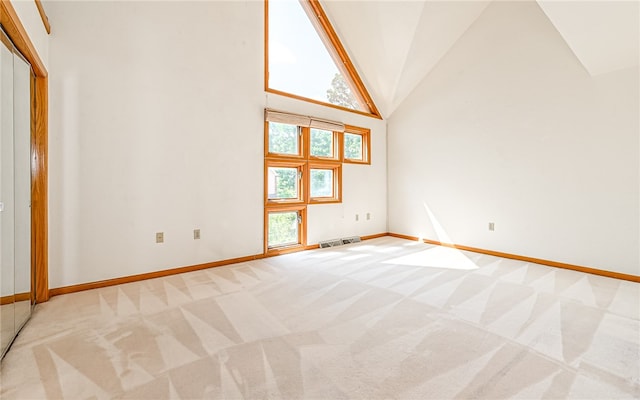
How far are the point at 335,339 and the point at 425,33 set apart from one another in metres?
4.16

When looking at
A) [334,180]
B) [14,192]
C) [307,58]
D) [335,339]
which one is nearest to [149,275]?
[14,192]

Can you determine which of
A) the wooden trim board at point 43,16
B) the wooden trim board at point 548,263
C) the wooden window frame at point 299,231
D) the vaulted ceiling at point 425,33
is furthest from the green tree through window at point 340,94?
the wooden trim board at point 43,16

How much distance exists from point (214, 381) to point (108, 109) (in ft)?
8.92

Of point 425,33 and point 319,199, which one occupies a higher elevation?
point 425,33

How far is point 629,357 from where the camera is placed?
1.68 m

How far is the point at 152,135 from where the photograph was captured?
10.1 ft

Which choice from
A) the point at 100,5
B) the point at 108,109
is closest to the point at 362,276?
the point at 108,109

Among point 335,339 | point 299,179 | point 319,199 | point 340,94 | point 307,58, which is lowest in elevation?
point 335,339

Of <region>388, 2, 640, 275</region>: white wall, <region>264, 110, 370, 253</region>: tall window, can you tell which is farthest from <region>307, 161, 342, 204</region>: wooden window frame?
<region>388, 2, 640, 275</region>: white wall

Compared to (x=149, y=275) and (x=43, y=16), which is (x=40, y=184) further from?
(x=43, y=16)

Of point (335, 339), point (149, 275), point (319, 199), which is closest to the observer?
point (335, 339)

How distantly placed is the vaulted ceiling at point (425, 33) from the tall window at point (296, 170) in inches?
43.3

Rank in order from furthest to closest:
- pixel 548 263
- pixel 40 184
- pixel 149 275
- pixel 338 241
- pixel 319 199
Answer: pixel 338 241, pixel 319 199, pixel 548 263, pixel 149 275, pixel 40 184

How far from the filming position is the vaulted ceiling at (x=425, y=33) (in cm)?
272
